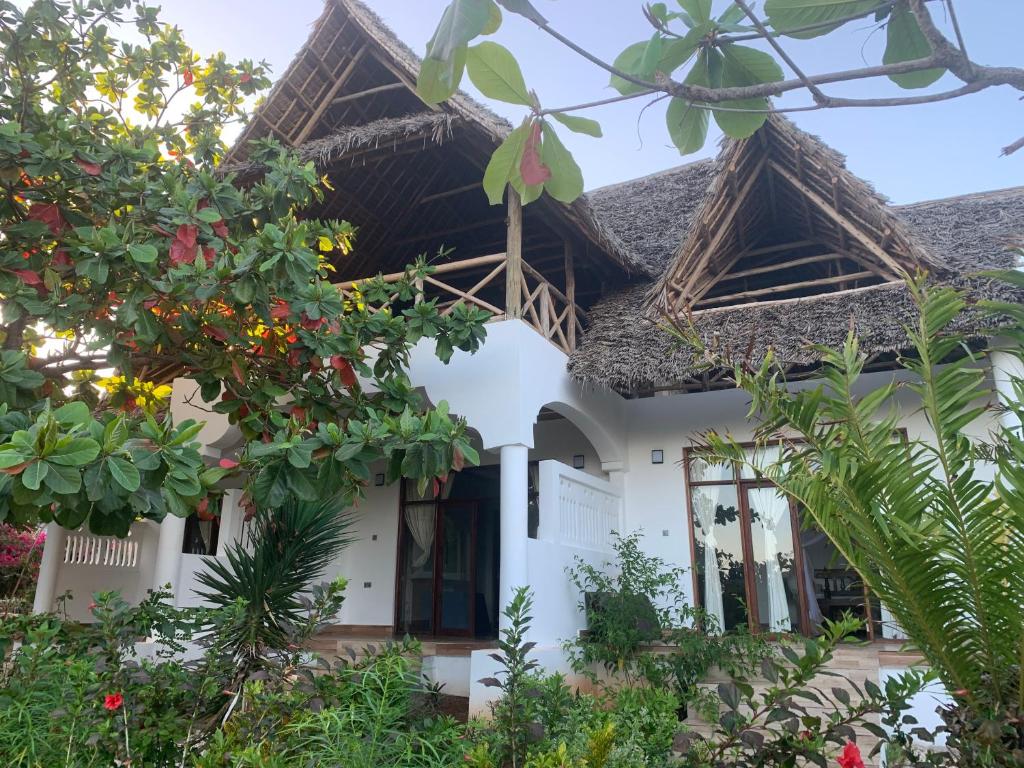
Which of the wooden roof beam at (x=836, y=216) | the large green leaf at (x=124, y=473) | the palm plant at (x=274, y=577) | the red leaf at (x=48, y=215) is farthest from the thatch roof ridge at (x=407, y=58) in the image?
the large green leaf at (x=124, y=473)

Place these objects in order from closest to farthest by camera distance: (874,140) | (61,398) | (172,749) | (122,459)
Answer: (874,140) < (122,459) < (172,749) < (61,398)

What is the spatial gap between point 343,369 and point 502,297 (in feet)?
15.1

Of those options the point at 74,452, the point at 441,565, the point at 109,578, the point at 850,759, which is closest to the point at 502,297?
the point at 441,565

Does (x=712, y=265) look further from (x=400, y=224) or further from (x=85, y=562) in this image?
(x=85, y=562)

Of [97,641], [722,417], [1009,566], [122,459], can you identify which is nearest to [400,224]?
[722,417]

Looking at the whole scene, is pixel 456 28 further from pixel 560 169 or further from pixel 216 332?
pixel 216 332

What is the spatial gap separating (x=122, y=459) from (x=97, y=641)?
6.26ft

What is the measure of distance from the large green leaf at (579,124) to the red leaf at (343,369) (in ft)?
13.8

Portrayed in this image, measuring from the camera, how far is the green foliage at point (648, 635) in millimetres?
6219

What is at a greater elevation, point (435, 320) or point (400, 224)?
point (400, 224)

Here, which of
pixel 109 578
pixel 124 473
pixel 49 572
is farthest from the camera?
pixel 109 578

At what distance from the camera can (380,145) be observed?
7402mm

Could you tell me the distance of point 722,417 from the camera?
8.36 m

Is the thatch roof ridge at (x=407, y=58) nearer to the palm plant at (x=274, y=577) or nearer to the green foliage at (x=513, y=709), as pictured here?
the palm plant at (x=274, y=577)
